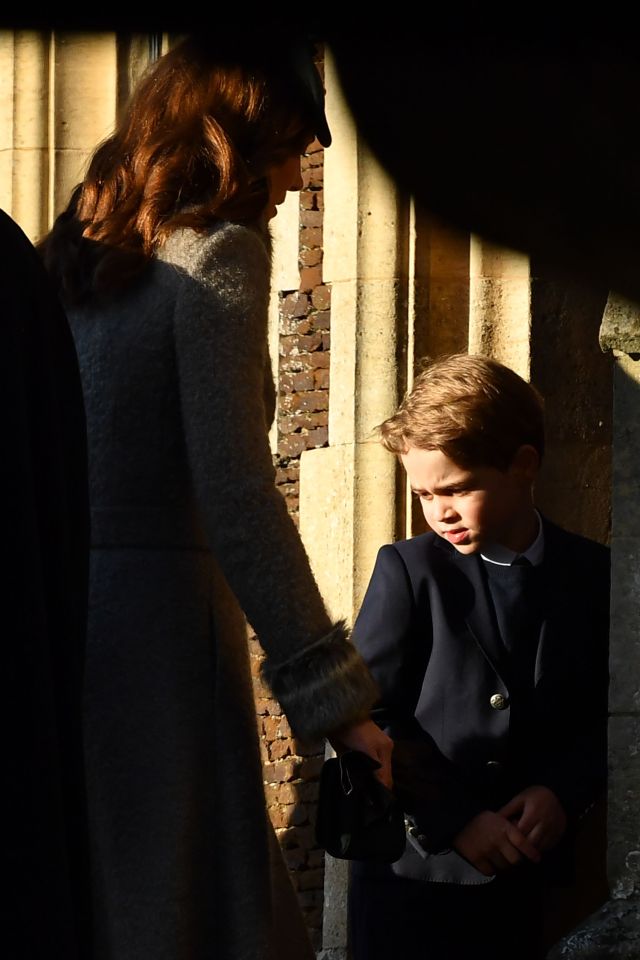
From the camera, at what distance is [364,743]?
8.64 feet

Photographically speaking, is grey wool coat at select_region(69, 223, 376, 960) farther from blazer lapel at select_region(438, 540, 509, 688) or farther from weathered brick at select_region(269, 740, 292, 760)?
weathered brick at select_region(269, 740, 292, 760)

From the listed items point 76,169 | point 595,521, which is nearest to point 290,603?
point 595,521

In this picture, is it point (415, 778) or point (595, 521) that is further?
point (595, 521)

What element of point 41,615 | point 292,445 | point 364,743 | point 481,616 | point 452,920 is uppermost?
point 292,445

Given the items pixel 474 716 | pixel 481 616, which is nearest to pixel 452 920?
pixel 474 716

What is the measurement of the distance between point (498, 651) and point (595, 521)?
63.3 inches

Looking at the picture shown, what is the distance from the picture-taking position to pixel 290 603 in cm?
260

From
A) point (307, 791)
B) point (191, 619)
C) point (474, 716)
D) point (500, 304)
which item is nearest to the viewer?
point (191, 619)

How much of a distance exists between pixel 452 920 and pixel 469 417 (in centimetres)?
94

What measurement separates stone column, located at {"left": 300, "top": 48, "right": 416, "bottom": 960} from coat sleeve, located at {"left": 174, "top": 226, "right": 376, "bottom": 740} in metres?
2.65

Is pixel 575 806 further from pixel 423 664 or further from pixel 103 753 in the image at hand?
pixel 103 753

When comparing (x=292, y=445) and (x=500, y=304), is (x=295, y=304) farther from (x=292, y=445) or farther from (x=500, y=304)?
(x=500, y=304)

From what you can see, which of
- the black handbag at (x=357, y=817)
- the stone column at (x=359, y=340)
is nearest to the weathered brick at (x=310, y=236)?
the stone column at (x=359, y=340)

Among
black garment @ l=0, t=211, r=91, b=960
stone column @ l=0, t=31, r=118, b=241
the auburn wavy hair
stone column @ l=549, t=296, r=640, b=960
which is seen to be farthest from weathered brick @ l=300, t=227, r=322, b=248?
black garment @ l=0, t=211, r=91, b=960
